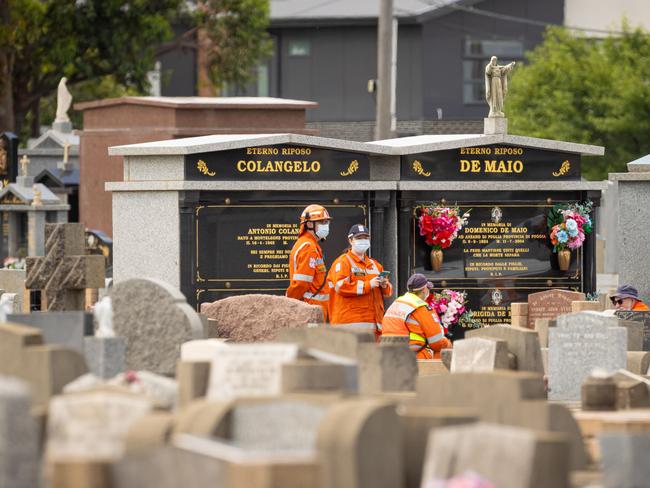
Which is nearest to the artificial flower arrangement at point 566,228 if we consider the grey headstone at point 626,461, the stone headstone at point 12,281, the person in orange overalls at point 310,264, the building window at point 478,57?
the person in orange overalls at point 310,264

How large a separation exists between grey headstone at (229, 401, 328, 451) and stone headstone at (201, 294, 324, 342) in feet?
24.4

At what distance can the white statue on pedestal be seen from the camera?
1168 centimetres

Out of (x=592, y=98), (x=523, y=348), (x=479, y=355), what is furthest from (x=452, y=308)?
(x=592, y=98)

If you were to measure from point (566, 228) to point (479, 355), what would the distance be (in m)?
7.51

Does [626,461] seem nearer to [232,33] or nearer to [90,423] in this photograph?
[90,423]

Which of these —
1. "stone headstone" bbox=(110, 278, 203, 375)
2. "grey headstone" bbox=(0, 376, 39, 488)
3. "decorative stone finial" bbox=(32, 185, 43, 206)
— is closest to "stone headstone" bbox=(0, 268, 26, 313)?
"decorative stone finial" bbox=(32, 185, 43, 206)

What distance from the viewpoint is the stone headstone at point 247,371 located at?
386 inches

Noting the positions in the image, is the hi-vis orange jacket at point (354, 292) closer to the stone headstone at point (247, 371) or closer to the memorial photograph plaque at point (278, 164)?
the memorial photograph plaque at point (278, 164)

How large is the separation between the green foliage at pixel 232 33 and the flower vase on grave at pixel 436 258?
26791 millimetres

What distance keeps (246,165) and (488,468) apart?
1207 cm

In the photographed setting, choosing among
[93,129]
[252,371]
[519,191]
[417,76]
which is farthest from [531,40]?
[252,371]

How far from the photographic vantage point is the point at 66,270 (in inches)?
605

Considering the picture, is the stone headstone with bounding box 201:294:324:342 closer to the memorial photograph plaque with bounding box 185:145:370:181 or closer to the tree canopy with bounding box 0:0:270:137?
the memorial photograph plaque with bounding box 185:145:370:181

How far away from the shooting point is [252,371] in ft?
32.6
